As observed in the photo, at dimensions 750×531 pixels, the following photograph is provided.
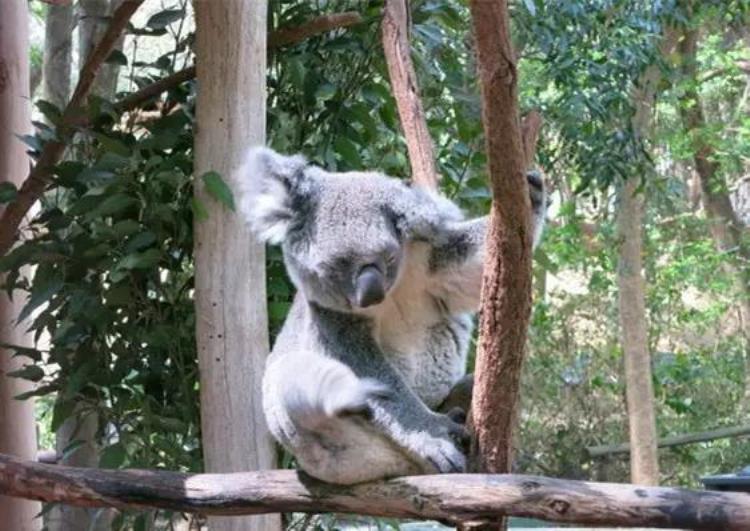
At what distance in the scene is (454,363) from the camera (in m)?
2.45

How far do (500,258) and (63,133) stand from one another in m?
1.81

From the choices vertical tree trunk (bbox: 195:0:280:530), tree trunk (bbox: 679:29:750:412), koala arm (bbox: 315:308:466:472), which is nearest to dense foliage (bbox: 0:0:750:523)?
vertical tree trunk (bbox: 195:0:280:530)

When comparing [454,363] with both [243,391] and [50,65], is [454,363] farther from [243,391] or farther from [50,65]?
[50,65]

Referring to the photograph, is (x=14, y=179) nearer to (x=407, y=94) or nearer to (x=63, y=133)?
(x=63, y=133)

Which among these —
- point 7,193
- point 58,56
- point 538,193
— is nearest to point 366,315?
point 538,193

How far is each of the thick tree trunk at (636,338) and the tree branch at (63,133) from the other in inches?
150

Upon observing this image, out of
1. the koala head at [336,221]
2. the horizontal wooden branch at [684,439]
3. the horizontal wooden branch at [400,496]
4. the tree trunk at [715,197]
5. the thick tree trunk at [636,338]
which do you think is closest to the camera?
the horizontal wooden branch at [400,496]

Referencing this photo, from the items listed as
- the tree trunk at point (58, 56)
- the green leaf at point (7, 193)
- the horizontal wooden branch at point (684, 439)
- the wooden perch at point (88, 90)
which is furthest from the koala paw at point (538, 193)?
the horizontal wooden branch at point (684, 439)

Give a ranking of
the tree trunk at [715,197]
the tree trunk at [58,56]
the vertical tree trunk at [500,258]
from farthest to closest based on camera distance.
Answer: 1. the tree trunk at [715,197]
2. the tree trunk at [58,56]
3. the vertical tree trunk at [500,258]

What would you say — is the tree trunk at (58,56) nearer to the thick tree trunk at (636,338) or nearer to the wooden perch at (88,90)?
the wooden perch at (88,90)

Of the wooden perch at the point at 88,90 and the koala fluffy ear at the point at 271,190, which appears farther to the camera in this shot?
the wooden perch at the point at 88,90

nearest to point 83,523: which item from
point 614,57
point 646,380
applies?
point 614,57

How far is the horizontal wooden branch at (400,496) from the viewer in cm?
163

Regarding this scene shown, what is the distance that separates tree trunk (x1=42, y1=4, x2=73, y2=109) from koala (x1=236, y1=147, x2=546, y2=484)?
2682 millimetres
